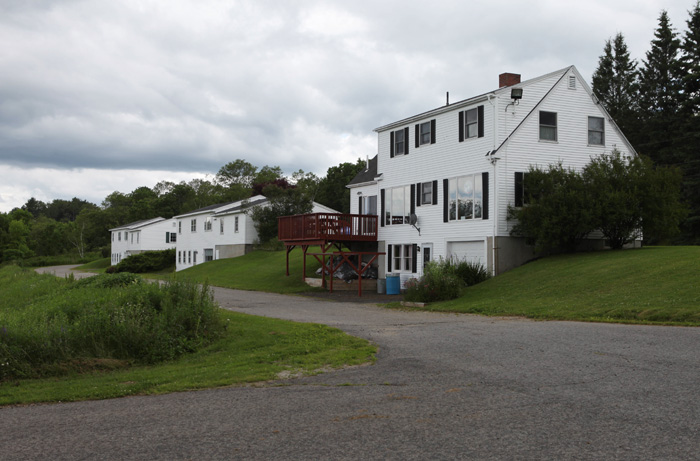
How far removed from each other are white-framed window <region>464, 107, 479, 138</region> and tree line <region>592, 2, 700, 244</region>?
64.7 ft

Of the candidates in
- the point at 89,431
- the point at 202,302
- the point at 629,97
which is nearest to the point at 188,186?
the point at 629,97

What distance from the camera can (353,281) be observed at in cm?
3144

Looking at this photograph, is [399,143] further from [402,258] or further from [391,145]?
[402,258]

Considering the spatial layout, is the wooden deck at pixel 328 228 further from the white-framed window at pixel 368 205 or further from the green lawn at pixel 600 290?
the green lawn at pixel 600 290

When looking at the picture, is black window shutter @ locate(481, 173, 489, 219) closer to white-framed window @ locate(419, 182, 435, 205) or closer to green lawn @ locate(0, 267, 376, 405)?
white-framed window @ locate(419, 182, 435, 205)

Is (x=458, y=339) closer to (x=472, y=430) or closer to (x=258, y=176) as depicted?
(x=472, y=430)

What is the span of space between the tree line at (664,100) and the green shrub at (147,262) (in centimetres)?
4336

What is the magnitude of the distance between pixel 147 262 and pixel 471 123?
132ft

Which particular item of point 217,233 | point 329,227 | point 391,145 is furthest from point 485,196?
point 217,233

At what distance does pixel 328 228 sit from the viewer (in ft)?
97.6

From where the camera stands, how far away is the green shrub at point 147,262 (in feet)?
185

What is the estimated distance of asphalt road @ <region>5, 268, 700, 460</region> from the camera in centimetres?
545

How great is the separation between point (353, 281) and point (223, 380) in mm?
22579

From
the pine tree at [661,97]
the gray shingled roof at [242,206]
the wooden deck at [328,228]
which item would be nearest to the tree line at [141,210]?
the gray shingled roof at [242,206]
